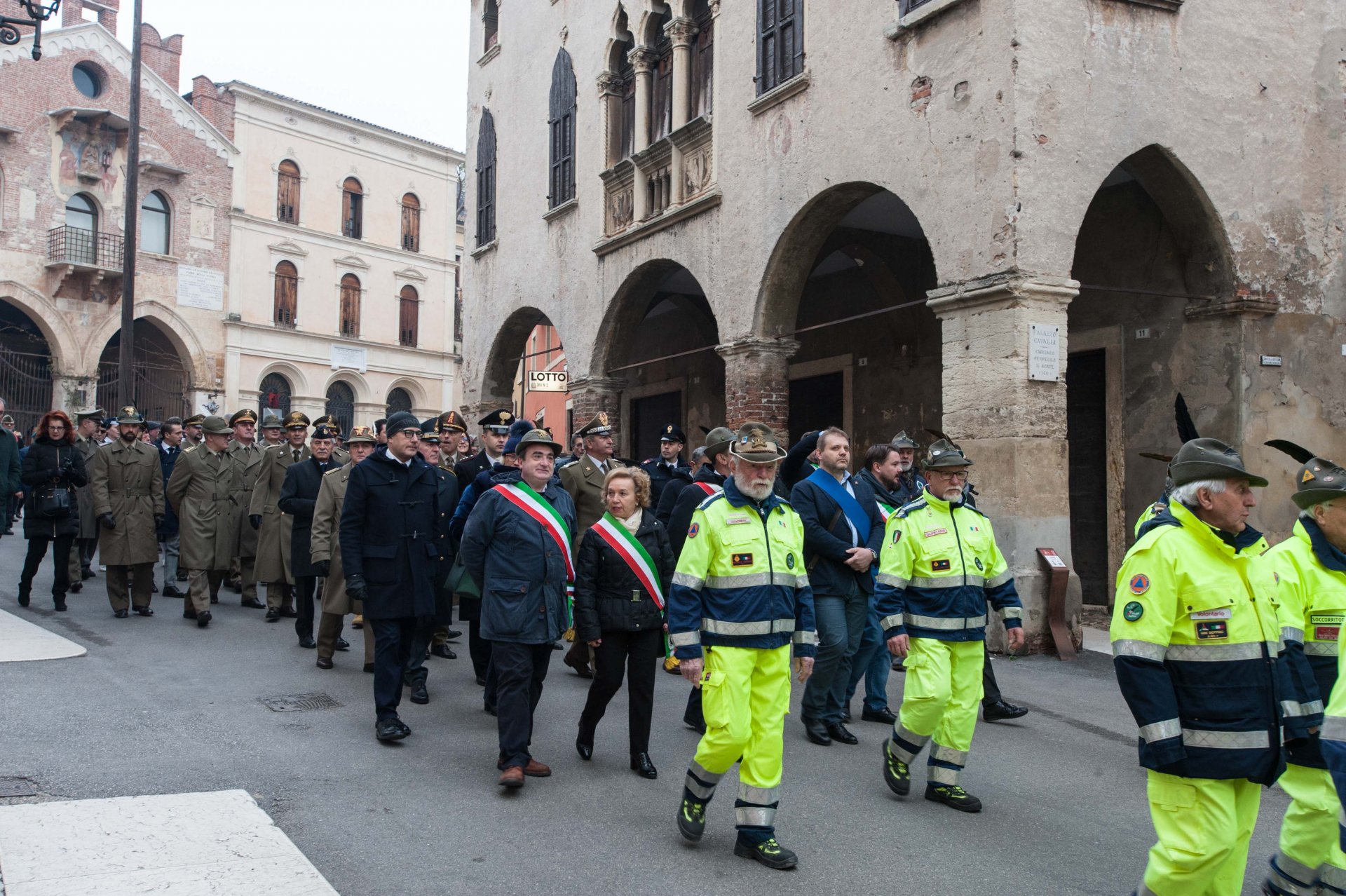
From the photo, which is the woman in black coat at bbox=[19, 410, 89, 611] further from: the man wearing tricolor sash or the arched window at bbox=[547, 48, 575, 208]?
the arched window at bbox=[547, 48, 575, 208]

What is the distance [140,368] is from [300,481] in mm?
25138

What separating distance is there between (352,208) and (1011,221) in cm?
3291

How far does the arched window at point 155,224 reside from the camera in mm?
32469

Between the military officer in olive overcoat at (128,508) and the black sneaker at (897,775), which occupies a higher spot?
the military officer in olive overcoat at (128,508)

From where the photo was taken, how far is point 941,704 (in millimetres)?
5441

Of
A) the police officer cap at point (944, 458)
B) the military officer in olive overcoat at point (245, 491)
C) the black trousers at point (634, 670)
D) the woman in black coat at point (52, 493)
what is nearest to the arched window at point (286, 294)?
the military officer in olive overcoat at point (245, 491)

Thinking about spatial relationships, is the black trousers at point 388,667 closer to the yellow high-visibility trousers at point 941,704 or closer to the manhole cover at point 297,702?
the manhole cover at point 297,702

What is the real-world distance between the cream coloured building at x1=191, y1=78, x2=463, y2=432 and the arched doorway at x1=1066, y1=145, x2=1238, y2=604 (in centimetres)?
2853

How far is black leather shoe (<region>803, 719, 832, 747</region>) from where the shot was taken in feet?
22.6

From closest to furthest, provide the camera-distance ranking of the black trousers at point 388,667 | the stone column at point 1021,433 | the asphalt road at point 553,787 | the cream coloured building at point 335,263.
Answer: the asphalt road at point 553,787 → the black trousers at point 388,667 → the stone column at point 1021,433 → the cream coloured building at point 335,263

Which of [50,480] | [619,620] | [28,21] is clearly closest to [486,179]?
[28,21]

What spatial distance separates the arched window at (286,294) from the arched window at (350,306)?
190 cm

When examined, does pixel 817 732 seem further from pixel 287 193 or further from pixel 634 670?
pixel 287 193

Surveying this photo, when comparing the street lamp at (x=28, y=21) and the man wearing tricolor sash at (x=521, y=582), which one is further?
the street lamp at (x=28, y=21)
